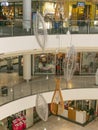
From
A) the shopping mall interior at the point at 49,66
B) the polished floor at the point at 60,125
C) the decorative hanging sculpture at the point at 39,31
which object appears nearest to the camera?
the decorative hanging sculpture at the point at 39,31

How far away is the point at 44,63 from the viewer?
64.5 ft

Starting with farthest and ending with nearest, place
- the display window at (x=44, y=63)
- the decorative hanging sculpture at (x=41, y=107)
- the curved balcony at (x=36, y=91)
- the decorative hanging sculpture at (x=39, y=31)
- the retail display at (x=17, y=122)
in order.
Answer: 1. the display window at (x=44, y=63)
2. the retail display at (x=17, y=122)
3. the curved balcony at (x=36, y=91)
4. the decorative hanging sculpture at (x=41, y=107)
5. the decorative hanging sculpture at (x=39, y=31)

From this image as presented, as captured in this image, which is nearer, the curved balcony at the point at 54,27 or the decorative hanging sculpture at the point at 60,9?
the decorative hanging sculpture at the point at 60,9

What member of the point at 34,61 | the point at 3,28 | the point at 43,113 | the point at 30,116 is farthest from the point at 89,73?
the point at 43,113

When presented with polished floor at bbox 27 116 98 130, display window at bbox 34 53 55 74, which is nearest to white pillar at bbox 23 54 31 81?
display window at bbox 34 53 55 74

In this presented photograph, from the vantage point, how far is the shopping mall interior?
41.2 ft

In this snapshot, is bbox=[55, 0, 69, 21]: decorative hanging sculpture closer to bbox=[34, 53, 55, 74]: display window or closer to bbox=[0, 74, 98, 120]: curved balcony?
bbox=[0, 74, 98, 120]: curved balcony

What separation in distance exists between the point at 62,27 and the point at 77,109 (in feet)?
24.7

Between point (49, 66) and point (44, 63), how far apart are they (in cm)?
40

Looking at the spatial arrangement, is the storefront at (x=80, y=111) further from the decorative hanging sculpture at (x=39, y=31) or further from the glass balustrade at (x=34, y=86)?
the decorative hanging sculpture at (x=39, y=31)

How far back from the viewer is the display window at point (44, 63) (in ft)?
63.5

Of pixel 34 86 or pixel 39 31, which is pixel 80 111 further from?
pixel 39 31

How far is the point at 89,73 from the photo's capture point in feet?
65.2

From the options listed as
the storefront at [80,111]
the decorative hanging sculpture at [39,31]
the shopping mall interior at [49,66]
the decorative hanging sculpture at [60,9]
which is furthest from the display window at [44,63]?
the decorative hanging sculpture at [39,31]
